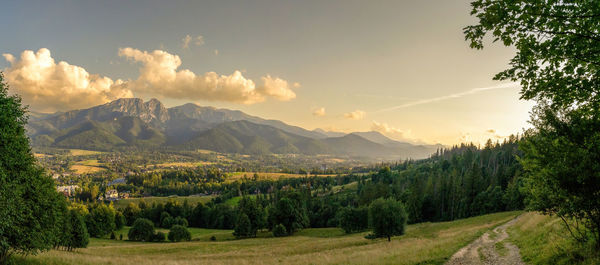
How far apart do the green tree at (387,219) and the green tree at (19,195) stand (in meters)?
44.2

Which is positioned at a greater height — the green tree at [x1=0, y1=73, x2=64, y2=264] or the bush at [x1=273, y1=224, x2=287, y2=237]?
the green tree at [x1=0, y1=73, x2=64, y2=264]

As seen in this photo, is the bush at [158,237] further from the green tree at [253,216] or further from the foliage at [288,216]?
Result: the foliage at [288,216]

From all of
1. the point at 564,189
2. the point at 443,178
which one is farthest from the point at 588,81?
the point at 443,178

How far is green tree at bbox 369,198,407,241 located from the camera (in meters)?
48.7

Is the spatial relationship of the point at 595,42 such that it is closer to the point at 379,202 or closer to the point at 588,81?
the point at 588,81

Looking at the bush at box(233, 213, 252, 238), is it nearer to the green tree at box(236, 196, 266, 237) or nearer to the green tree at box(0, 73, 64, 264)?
the green tree at box(236, 196, 266, 237)

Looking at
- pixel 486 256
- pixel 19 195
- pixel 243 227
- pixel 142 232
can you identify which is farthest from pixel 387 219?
pixel 142 232

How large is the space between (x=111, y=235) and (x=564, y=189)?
120 metres

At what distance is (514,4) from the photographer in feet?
28.5

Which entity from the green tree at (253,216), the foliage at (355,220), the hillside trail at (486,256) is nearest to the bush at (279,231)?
the green tree at (253,216)

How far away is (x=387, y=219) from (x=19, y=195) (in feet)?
156

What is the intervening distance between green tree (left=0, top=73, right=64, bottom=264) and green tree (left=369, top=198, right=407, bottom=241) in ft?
145

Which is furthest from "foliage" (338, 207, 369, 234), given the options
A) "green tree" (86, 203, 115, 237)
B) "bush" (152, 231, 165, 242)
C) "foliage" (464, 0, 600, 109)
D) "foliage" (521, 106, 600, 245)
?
"green tree" (86, 203, 115, 237)

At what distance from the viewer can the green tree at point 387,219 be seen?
4866 cm
